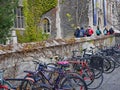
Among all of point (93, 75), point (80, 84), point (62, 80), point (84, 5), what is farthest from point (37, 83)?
point (84, 5)

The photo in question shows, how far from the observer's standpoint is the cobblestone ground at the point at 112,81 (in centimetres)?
925

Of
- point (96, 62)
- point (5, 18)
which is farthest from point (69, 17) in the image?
point (96, 62)

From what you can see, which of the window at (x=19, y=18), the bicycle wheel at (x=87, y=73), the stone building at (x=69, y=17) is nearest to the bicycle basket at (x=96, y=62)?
the bicycle wheel at (x=87, y=73)

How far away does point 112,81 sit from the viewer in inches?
411

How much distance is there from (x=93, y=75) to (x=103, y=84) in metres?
0.77

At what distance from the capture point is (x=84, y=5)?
120ft

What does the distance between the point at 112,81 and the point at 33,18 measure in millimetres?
16470

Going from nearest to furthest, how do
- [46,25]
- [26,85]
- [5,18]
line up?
[26,85] → [5,18] → [46,25]

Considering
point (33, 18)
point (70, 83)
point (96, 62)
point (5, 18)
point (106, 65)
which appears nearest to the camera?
point (70, 83)

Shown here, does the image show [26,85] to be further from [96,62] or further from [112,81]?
[96,62]

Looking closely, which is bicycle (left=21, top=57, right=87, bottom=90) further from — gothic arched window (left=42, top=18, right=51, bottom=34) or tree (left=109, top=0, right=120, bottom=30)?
tree (left=109, top=0, right=120, bottom=30)

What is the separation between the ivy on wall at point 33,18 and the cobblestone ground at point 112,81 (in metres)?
11.8

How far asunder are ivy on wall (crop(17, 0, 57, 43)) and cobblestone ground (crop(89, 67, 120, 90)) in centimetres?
1179

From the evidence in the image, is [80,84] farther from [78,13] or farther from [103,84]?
[78,13]
